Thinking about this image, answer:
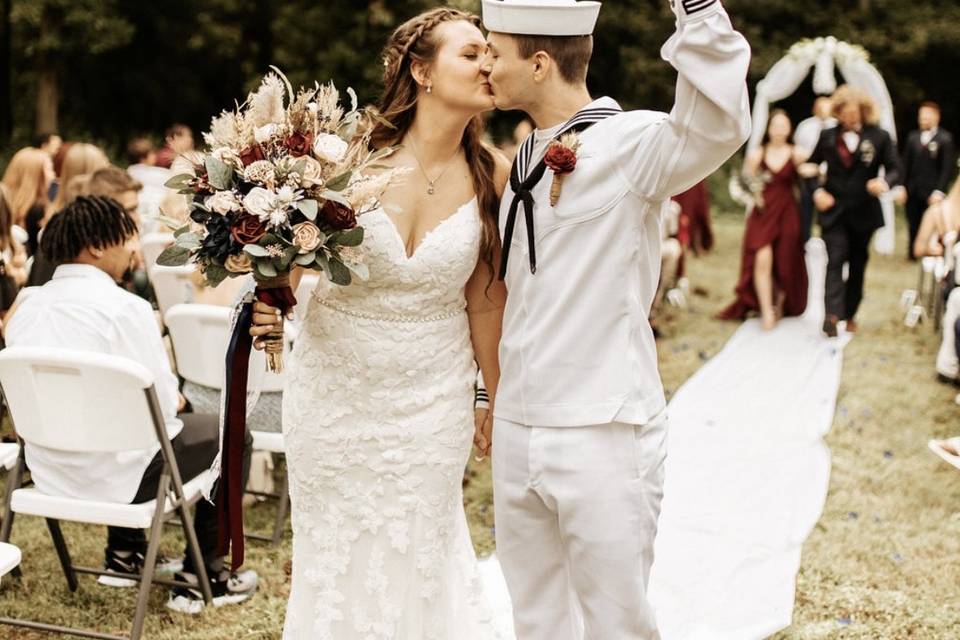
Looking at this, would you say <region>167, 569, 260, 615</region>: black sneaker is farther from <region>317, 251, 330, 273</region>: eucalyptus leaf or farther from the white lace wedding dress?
<region>317, 251, 330, 273</region>: eucalyptus leaf

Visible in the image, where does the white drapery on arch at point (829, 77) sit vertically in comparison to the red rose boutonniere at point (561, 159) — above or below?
below

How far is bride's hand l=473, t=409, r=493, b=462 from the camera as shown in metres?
3.68

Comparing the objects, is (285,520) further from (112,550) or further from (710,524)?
(710,524)

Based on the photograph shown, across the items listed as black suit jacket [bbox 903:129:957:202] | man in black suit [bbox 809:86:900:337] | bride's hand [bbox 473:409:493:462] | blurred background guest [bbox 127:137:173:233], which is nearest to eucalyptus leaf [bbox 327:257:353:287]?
bride's hand [bbox 473:409:493:462]

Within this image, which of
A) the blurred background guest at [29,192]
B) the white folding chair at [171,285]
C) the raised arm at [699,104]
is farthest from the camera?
the blurred background guest at [29,192]

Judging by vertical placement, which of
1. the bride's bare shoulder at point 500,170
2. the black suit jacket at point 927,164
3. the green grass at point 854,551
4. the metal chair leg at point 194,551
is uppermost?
the bride's bare shoulder at point 500,170

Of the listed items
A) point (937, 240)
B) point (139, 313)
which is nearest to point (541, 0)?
point (139, 313)

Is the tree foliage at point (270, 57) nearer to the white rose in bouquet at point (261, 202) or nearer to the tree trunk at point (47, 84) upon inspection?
the tree trunk at point (47, 84)

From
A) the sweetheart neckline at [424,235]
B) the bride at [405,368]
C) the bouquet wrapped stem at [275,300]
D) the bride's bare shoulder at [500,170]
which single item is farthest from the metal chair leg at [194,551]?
the bride's bare shoulder at [500,170]

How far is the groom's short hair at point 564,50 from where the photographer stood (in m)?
2.88

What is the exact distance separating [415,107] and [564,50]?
0.77 metres

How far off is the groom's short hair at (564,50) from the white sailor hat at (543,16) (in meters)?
0.02

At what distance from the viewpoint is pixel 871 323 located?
36.7 ft

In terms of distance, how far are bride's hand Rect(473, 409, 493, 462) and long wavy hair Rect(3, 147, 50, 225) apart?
18.3ft
